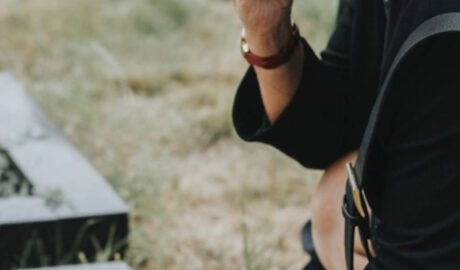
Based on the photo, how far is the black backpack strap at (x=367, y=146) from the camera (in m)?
1.43

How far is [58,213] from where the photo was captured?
109 inches

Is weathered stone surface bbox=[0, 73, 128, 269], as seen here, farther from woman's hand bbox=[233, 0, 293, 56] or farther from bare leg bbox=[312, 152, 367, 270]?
woman's hand bbox=[233, 0, 293, 56]

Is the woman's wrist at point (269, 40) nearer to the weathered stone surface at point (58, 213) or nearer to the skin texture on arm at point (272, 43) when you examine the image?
the skin texture on arm at point (272, 43)

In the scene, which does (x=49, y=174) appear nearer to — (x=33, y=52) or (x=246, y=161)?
(x=246, y=161)

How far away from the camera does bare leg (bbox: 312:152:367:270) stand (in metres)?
1.97

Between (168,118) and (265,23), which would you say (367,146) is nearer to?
(265,23)

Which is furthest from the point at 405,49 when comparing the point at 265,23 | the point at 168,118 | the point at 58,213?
the point at 168,118

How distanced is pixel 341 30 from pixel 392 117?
0.53 metres

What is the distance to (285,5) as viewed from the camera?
1.79 m

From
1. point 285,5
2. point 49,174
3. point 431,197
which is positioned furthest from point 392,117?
point 49,174

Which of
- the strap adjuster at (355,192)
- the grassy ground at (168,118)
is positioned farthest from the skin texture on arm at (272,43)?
the grassy ground at (168,118)

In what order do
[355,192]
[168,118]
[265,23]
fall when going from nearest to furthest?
[355,192] < [265,23] < [168,118]

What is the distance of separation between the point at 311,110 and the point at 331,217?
19cm

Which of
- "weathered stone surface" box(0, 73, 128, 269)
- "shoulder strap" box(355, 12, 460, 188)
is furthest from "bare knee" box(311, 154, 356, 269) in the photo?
"weathered stone surface" box(0, 73, 128, 269)
